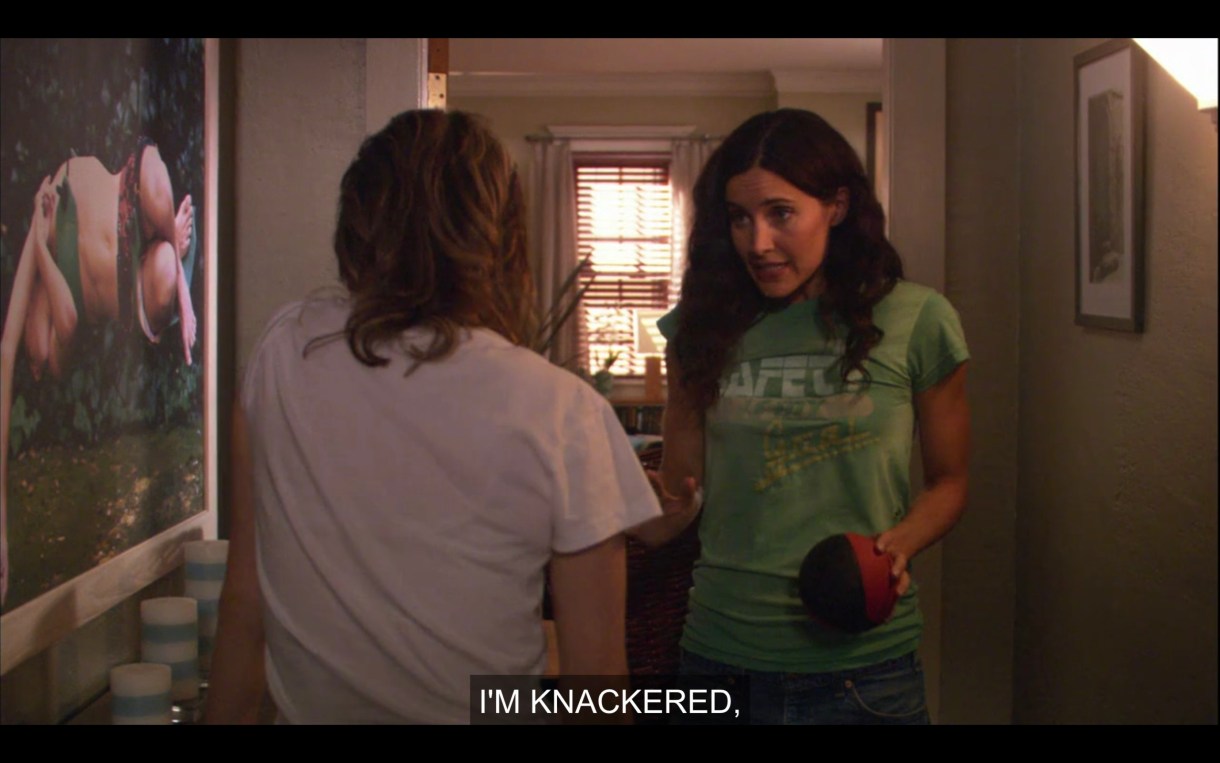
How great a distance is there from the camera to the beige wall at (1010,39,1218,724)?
5.41ft

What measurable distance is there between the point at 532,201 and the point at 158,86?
634cm

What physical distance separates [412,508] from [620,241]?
286 inches

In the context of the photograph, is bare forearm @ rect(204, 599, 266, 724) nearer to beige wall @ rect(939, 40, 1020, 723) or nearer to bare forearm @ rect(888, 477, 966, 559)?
bare forearm @ rect(888, 477, 966, 559)

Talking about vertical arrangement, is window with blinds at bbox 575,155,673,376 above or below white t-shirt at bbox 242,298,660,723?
above

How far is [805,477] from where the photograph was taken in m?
1.62

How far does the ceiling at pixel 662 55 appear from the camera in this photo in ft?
22.7

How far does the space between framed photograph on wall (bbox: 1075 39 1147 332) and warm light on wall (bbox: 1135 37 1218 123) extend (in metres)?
0.43

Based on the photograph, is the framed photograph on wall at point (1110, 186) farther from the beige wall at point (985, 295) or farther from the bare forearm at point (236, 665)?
the bare forearm at point (236, 665)

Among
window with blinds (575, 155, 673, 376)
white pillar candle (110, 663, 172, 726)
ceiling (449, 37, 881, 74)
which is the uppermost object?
ceiling (449, 37, 881, 74)

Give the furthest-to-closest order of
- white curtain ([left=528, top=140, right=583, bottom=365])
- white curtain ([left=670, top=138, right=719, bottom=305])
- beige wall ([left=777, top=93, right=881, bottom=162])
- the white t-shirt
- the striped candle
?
white curtain ([left=528, top=140, right=583, bottom=365]) < white curtain ([left=670, top=138, right=719, bottom=305]) < beige wall ([left=777, top=93, right=881, bottom=162]) < the striped candle < the white t-shirt

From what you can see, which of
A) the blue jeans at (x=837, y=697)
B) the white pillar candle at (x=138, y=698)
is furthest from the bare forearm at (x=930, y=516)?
the white pillar candle at (x=138, y=698)

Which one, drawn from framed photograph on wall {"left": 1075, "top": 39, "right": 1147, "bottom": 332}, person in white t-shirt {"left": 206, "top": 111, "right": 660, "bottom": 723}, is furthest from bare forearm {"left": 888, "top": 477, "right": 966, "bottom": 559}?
person in white t-shirt {"left": 206, "top": 111, "right": 660, "bottom": 723}

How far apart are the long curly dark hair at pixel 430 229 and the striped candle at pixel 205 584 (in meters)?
1.01
